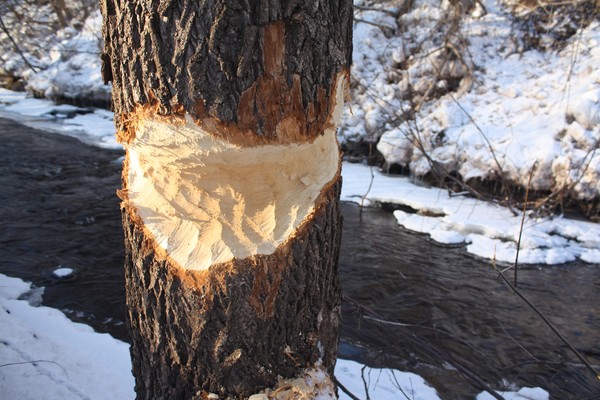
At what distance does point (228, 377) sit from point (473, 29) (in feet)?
30.6

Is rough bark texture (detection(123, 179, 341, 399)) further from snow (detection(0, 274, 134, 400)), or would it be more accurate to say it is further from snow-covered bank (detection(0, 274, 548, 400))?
snow (detection(0, 274, 134, 400))

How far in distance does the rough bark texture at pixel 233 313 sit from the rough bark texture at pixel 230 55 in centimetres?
33

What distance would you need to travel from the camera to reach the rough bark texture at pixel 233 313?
1.16 metres

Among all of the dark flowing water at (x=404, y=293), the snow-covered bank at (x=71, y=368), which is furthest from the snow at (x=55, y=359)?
the dark flowing water at (x=404, y=293)

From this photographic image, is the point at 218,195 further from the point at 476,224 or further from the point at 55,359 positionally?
the point at 476,224

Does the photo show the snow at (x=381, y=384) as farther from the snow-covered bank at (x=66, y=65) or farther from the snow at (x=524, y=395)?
the snow-covered bank at (x=66, y=65)

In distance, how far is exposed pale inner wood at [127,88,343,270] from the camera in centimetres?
111

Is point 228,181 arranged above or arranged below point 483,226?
above

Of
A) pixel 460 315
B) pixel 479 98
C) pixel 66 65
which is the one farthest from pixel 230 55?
pixel 66 65

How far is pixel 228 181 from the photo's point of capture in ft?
3.74

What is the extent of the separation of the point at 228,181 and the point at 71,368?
1.98m

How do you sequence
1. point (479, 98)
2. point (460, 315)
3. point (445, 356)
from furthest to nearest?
point (479, 98) < point (460, 315) < point (445, 356)

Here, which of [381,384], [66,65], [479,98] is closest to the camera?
[381,384]

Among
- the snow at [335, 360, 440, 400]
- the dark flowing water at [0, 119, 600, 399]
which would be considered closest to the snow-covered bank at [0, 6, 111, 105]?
the dark flowing water at [0, 119, 600, 399]
